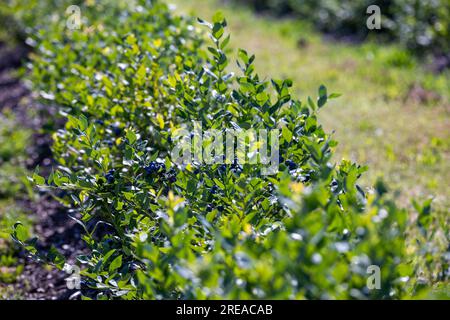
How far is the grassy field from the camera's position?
4.65 m

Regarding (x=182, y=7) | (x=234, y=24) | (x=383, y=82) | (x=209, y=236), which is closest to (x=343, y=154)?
(x=383, y=82)

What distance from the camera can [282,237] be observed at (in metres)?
1.50

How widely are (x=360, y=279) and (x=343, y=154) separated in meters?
3.39

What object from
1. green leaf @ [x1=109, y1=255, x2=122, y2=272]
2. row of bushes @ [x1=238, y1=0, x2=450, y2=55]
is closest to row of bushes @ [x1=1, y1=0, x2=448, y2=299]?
green leaf @ [x1=109, y1=255, x2=122, y2=272]

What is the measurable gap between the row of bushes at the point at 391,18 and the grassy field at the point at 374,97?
0.27m

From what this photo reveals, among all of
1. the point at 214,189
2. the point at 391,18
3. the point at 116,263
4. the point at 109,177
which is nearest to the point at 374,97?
the point at 391,18

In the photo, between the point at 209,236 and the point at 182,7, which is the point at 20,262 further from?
the point at 182,7

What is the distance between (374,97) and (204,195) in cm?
428

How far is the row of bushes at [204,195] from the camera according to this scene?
5.06 ft

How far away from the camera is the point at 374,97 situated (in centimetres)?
611

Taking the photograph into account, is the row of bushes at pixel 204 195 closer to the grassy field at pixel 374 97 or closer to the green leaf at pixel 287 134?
the green leaf at pixel 287 134

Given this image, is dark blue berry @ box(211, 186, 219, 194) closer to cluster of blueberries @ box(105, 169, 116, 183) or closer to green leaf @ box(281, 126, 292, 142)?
green leaf @ box(281, 126, 292, 142)

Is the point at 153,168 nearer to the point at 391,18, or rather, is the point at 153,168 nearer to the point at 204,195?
the point at 204,195

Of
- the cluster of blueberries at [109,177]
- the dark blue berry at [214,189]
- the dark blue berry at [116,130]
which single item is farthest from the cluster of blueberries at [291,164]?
the dark blue berry at [116,130]
